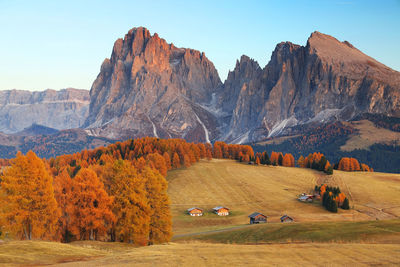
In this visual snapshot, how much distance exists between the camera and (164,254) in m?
31.2

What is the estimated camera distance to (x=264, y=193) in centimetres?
11356

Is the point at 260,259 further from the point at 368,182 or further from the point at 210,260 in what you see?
the point at 368,182

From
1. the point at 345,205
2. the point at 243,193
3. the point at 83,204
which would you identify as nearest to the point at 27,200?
the point at 83,204

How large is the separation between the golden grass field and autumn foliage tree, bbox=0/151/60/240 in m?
5.18

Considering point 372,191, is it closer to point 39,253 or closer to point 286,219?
point 286,219

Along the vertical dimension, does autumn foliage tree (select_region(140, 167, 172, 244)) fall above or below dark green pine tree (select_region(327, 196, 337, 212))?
above

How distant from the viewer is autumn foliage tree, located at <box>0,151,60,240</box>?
41.4 meters

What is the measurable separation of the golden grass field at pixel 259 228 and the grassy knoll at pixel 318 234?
0.11 metres

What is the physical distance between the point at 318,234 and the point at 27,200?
3624cm

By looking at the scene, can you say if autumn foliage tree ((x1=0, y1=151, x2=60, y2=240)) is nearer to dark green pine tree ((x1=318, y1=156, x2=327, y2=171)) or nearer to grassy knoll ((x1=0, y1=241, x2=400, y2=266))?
grassy knoll ((x1=0, y1=241, x2=400, y2=266))

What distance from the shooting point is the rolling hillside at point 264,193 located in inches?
3474

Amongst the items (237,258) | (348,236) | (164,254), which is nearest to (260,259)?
(237,258)

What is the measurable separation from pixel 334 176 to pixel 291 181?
56.4 ft

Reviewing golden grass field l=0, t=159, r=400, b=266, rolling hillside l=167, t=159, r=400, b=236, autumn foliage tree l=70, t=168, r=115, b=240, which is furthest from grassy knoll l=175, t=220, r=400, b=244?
rolling hillside l=167, t=159, r=400, b=236
